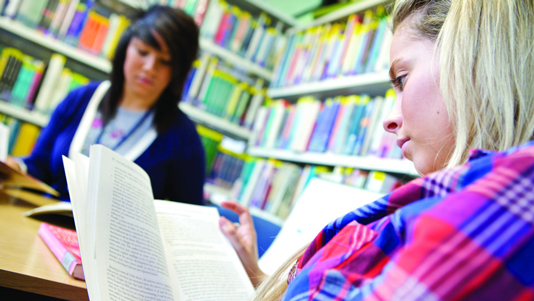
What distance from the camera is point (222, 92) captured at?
234 cm

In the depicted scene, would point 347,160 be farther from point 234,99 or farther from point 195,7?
point 195,7

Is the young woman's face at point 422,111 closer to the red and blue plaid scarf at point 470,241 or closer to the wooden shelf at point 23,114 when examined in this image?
the red and blue plaid scarf at point 470,241

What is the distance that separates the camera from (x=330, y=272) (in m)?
0.33

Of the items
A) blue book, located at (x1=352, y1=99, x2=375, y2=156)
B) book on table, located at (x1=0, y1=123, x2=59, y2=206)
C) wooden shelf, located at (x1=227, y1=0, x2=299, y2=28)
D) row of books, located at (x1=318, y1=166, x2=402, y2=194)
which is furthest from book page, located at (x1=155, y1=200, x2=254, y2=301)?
wooden shelf, located at (x1=227, y1=0, x2=299, y2=28)

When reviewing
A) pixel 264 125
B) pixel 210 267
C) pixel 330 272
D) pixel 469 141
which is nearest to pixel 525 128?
pixel 469 141

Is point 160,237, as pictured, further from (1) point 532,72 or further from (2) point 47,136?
(2) point 47,136

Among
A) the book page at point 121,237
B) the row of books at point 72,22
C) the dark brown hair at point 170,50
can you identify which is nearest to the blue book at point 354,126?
the dark brown hair at point 170,50

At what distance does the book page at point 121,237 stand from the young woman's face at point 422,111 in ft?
1.30

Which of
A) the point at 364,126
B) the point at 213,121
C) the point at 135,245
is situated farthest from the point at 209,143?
the point at 135,245

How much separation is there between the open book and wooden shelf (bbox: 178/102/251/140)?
1.60m

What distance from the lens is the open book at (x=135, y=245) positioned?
1.53 ft

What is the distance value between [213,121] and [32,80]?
967 millimetres

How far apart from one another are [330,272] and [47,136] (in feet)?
5.12

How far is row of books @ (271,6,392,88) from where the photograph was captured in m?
1.66
